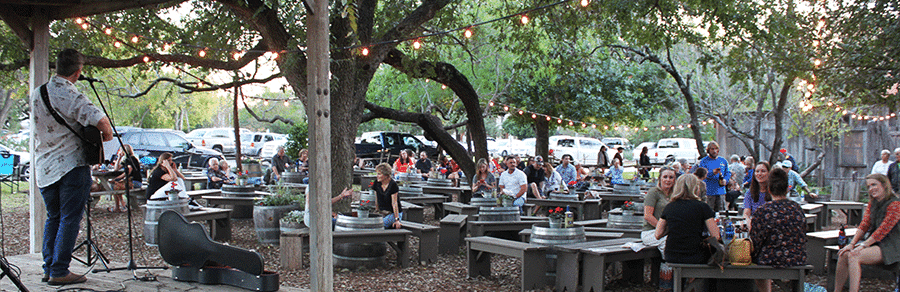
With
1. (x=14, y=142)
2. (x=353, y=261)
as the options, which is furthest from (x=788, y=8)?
(x=14, y=142)

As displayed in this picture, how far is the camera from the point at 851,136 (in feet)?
63.8

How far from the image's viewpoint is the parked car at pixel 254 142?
31984 millimetres

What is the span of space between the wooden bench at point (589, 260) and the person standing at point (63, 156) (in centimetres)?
389

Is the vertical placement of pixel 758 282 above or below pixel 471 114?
below

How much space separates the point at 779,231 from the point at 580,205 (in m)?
5.68

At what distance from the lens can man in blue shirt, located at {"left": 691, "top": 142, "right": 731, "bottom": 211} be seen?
10.4 meters

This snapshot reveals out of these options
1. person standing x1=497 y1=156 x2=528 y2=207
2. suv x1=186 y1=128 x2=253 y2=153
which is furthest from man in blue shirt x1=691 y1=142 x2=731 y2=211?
suv x1=186 y1=128 x2=253 y2=153

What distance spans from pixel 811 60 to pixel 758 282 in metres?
9.30

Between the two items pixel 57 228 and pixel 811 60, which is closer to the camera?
pixel 57 228

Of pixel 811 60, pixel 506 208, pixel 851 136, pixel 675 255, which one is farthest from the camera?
pixel 851 136

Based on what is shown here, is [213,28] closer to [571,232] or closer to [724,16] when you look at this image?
[571,232]

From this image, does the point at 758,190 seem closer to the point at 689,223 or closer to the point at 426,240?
the point at 689,223

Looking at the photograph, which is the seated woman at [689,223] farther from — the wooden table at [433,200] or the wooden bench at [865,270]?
the wooden table at [433,200]

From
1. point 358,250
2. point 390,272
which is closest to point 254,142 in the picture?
point 358,250
